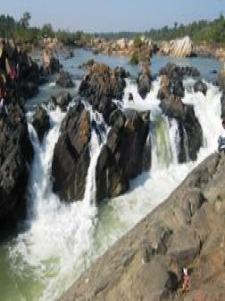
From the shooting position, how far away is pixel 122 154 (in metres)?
27.9

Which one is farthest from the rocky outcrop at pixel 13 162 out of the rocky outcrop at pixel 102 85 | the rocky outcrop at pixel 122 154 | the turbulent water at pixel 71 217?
the rocky outcrop at pixel 102 85

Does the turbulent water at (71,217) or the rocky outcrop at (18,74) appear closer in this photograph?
the turbulent water at (71,217)

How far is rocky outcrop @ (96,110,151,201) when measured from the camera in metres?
26.5

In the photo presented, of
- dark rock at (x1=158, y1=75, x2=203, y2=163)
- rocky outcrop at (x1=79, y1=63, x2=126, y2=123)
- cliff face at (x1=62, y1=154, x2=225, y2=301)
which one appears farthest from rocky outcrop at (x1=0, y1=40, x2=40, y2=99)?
cliff face at (x1=62, y1=154, x2=225, y2=301)

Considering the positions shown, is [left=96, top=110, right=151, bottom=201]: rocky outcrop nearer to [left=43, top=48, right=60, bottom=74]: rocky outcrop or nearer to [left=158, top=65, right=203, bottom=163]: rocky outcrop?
[left=158, top=65, right=203, bottom=163]: rocky outcrop

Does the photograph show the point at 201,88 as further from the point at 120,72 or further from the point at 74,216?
the point at 74,216

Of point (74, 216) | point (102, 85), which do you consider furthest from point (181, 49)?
point (74, 216)

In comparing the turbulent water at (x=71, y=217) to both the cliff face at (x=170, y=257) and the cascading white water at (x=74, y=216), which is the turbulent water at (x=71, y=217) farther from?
the cliff face at (x=170, y=257)

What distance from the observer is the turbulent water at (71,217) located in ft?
65.2

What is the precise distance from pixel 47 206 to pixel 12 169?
2585mm

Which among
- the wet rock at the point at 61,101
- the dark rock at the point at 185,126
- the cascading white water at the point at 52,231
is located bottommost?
the cascading white water at the point at 52,231

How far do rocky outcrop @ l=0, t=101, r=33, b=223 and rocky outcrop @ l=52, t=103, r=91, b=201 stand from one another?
4.78 ft

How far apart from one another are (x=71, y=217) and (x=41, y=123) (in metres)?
5.11

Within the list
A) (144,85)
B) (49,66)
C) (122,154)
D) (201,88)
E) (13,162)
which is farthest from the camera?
(49,66)
